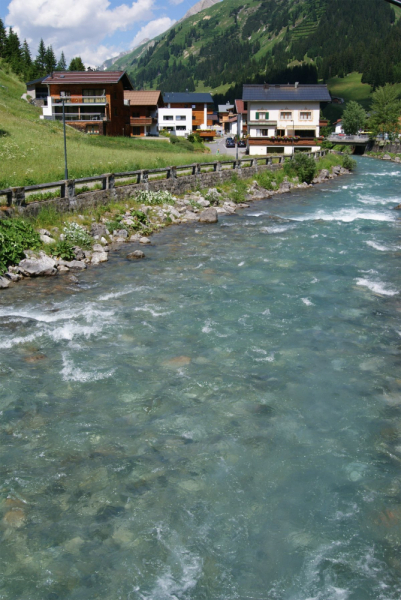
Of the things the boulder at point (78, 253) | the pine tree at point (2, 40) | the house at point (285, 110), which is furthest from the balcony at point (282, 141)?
the pine tree at point (2, 40)

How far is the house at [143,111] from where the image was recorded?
3312 inches

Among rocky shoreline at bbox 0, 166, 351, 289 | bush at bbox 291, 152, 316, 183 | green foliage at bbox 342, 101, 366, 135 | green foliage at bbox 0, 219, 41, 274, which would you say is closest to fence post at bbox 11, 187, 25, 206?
green foliage at bbox 0, 219, 41, 274

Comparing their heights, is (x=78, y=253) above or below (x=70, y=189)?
below

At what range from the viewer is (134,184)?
27953 millimetres

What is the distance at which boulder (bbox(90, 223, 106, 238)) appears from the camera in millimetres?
22391

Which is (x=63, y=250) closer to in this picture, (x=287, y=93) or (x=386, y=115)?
(x=287, y=93)

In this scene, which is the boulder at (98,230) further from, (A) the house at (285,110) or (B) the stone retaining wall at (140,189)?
(A) the house at (285,110)

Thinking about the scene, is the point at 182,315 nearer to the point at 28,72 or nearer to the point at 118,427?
the point at 118,427

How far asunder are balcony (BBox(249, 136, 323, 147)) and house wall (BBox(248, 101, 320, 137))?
18.5 feet

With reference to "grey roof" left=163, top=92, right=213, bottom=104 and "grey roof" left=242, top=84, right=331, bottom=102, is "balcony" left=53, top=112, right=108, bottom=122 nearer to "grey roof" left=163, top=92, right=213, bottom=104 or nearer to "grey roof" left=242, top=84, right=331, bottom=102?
"grey roof" left=242, top=84, right=331, bottom=102

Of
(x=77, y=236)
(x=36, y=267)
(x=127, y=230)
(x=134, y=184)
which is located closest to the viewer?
(x=36, y=267)

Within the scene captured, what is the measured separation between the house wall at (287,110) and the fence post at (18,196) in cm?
6906

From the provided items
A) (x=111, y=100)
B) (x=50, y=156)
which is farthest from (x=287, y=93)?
(x=50, y=156)

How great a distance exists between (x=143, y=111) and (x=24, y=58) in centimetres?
5269
